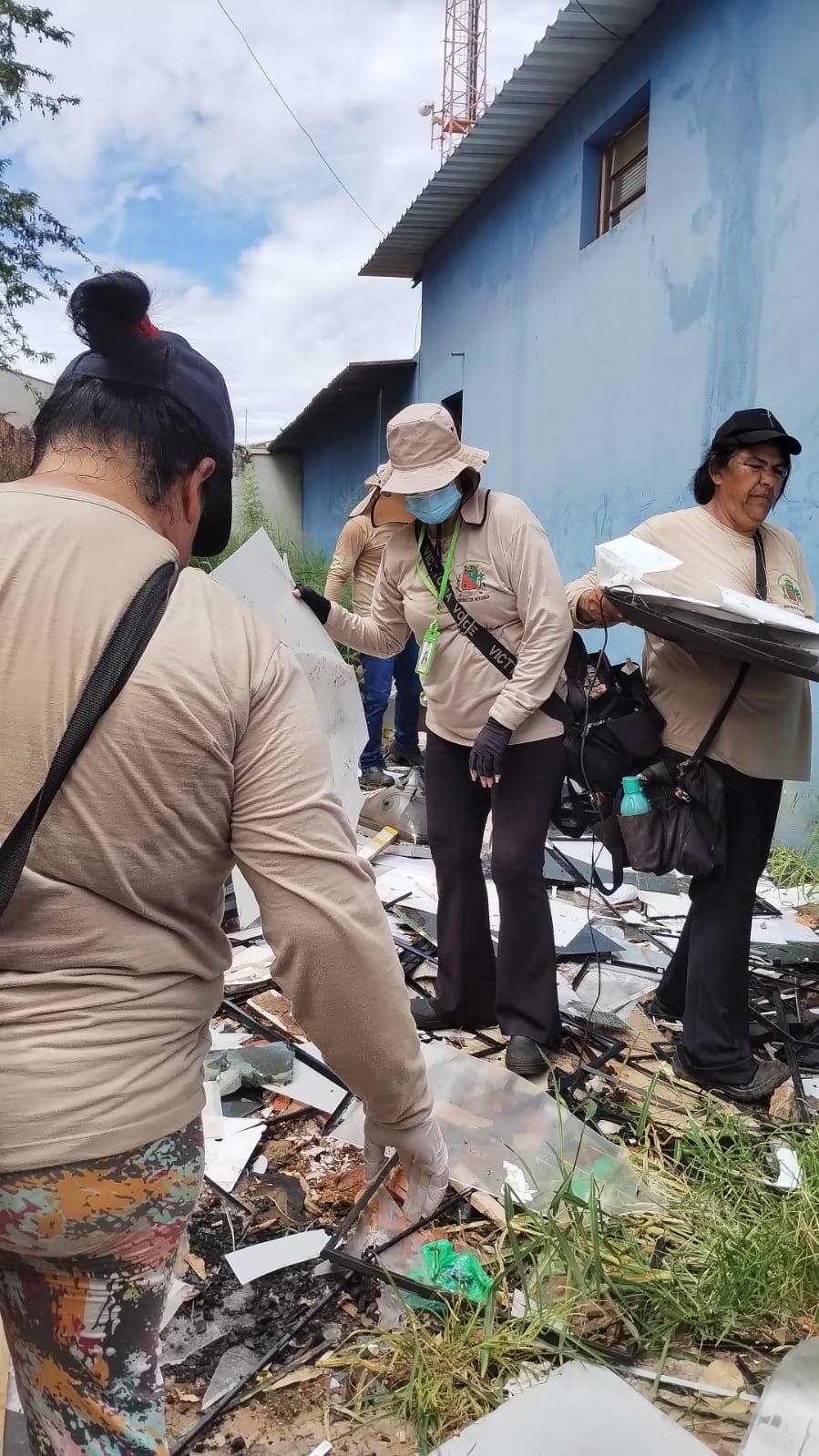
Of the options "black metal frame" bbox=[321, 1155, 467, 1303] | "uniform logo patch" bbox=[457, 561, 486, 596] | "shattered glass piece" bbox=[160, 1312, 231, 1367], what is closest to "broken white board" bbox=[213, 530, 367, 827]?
"uniform logo patch" bbox=[457, 561, 486, 596]

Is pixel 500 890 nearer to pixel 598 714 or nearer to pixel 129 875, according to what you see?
pixel 598 714

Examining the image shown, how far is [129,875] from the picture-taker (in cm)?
103

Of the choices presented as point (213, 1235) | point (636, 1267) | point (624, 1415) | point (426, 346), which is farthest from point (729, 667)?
point (426, 346)

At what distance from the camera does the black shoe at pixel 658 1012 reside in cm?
334

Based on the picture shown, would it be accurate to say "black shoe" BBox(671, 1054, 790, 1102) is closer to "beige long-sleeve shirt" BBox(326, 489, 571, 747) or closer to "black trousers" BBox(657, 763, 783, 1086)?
"black trousers" BBox(657, 763, 783, 1086)

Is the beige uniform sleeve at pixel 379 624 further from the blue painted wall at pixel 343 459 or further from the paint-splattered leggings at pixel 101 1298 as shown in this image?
the blue painted wall at pixel 343 459

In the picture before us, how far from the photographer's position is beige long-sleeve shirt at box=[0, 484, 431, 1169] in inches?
38.5

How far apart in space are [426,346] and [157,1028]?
1113 cm

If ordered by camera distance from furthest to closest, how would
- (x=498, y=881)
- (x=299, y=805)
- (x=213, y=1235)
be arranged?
1. (x=498, y=881)
2. (x=213, y=1235)
3. (x=299, y=805)

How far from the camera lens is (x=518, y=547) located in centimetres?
280

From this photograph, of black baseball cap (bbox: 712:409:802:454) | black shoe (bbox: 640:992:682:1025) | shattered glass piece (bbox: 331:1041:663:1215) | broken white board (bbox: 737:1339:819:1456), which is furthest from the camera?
black shoe (bbox: 640:992:682:1025)

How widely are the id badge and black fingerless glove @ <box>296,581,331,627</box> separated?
0.34 meters

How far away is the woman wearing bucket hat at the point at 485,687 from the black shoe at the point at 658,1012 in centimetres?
53

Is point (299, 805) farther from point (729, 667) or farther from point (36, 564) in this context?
point (729, 667)
